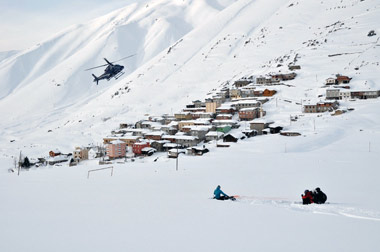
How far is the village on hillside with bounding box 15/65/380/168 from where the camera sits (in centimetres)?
4038

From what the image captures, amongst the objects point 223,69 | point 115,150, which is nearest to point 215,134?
point 115,150

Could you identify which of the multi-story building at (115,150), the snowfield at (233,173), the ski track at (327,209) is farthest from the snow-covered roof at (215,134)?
the ski track at (327,209)

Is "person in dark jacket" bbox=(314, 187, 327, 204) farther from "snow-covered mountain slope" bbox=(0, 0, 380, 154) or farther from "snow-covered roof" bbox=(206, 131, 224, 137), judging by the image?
"snow-covered mountain slope" bbox=(0, 0, 380, 154)

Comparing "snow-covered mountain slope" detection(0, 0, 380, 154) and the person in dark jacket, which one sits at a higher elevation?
"snow-covered mountain slope" detection(0, 0, 380, 154)

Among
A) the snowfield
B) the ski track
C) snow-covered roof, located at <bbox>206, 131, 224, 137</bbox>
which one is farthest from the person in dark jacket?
snow-covered roof, located at <bbox>206, 131, 224, 137</bbox>

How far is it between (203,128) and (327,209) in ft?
120

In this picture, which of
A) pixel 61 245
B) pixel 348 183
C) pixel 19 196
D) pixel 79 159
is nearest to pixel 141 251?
pixel 61 245

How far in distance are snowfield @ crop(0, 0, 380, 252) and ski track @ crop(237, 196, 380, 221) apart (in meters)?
0.03

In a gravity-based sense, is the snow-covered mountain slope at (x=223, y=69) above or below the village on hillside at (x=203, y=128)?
above

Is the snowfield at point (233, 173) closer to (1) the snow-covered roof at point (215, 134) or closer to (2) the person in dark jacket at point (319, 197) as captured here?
(2) the person in dark jacket at point (319, 197)

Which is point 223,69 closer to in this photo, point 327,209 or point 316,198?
point 316,198

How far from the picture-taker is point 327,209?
797 centimetres

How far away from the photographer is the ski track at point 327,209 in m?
7.32

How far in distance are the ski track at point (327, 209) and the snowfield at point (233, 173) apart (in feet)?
0.09
